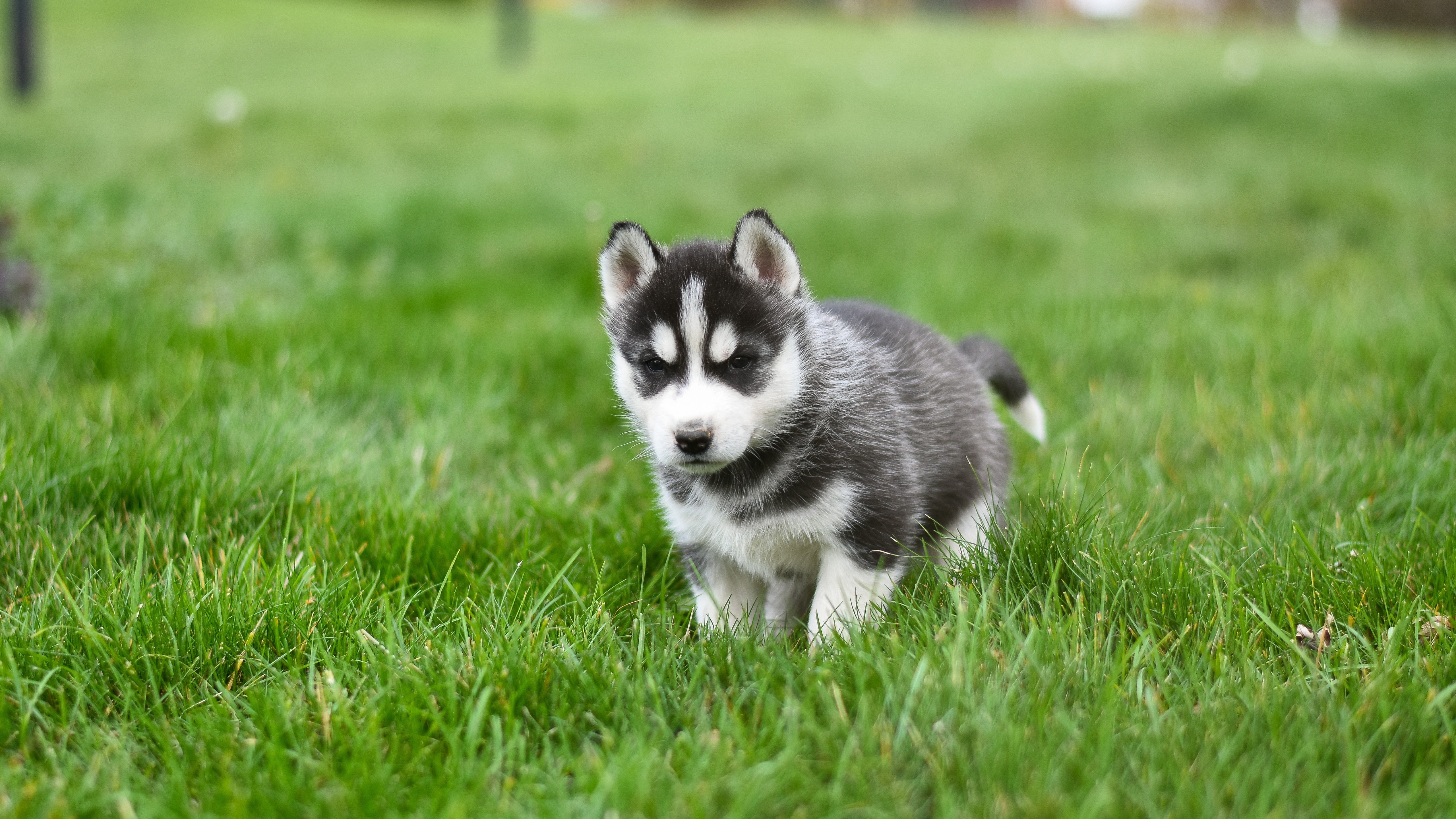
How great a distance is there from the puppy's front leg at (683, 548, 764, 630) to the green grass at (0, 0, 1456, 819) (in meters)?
0.15

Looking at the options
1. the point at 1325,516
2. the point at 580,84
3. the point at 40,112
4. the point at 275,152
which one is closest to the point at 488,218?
the point at 275,152

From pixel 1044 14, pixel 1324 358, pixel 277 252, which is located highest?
pixel 1044 14

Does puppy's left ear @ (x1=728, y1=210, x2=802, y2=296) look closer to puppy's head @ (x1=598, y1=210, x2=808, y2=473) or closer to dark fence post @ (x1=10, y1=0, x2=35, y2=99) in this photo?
puppy's head @ (x1=598, y1=210, x2=808, y2=473)

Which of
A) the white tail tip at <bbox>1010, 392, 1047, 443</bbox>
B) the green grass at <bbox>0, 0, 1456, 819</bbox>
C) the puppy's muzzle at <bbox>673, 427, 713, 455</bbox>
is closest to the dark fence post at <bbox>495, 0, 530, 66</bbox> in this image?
the green grass at <bbox>0, 0, 1456, 819</bbox>

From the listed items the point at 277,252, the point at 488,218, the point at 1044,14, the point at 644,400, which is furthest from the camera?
the point at 1044,14

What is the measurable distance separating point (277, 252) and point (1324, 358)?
23.3 ft

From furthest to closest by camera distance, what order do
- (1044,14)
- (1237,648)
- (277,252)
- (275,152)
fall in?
(1044,14)
(275,152)
(277,252)
(1237,648)

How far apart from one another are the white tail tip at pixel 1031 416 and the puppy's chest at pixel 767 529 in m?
1.18

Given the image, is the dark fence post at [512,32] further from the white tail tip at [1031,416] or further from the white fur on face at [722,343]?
the white fur on face at [722,343]

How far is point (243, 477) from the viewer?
3633 millimetres

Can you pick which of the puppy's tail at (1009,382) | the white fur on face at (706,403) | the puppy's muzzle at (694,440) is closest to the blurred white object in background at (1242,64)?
the puppy's tail at (1009,382)

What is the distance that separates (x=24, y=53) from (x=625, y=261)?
16024 millimetres

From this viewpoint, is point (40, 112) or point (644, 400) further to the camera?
point (40, 112)

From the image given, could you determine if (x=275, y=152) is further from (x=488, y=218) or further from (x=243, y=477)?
(x=243, y=477)
